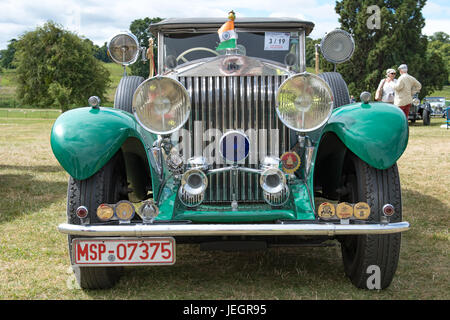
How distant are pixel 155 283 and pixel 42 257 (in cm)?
116

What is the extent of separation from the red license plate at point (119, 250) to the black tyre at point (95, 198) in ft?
0.72

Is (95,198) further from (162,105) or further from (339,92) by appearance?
(339,92)

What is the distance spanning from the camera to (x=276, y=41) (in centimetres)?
429

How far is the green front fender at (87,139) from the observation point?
3.02 meters

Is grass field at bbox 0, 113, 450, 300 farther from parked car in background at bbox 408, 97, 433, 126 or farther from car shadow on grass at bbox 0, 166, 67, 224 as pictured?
parked car in background at bbox 408, 97, 433, 126

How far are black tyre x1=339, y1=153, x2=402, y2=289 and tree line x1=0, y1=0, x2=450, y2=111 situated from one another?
2111 cm

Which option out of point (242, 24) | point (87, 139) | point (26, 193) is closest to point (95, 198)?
point (87, 139)

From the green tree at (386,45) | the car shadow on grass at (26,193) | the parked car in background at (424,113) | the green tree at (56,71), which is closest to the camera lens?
the car shadow on grass at (26,193)

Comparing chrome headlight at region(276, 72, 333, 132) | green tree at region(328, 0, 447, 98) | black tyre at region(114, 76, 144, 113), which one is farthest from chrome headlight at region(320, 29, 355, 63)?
green tree at region(328, 0, 447, 98)

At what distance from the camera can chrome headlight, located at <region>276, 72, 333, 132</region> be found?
3102mm

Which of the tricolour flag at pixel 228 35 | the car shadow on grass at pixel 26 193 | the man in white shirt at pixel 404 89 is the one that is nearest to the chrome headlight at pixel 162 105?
the tricolour flag at pixel 228 35

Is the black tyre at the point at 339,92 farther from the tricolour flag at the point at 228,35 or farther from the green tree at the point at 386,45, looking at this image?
the green tree at the point at 386,45

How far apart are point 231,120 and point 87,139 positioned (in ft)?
3.16

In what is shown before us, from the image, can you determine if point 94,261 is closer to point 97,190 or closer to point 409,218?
point 97,190
